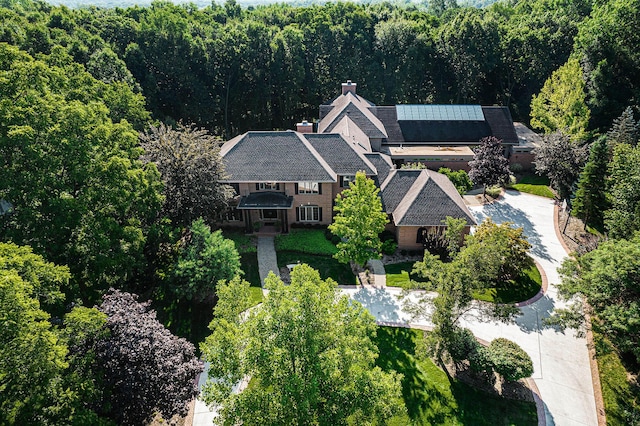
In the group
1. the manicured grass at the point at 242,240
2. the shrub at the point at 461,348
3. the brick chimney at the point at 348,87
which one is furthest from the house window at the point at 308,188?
the brick chimney at the point at 348,87

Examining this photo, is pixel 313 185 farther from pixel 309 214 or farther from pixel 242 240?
pixel 242 240

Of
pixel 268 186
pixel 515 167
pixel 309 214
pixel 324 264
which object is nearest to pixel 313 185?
pixel 309 214

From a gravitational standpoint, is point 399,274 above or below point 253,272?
below

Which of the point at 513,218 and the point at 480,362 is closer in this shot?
the point at 480,362

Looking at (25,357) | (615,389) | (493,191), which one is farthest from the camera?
(493,191)

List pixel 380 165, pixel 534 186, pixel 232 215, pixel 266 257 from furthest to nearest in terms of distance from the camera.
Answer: pixel 534 186 → pixel 380 165 → pixel 232 215 → pixel 266 257

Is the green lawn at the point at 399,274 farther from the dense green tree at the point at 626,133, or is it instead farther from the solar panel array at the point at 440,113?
the solar panel array at the point at 440,113

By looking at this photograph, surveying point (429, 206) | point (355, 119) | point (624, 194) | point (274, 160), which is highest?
point (355, 119)

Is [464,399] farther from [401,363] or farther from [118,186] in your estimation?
[118,186]
